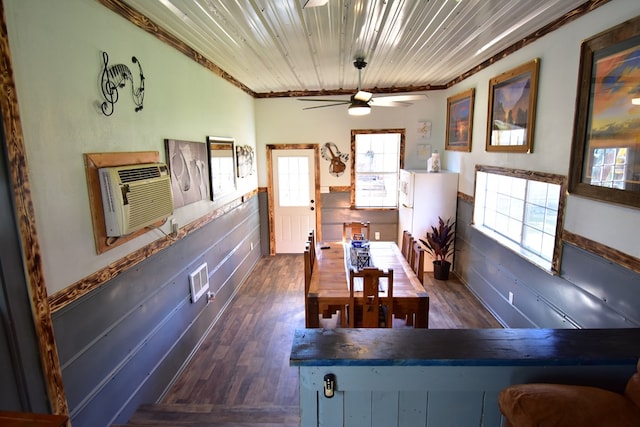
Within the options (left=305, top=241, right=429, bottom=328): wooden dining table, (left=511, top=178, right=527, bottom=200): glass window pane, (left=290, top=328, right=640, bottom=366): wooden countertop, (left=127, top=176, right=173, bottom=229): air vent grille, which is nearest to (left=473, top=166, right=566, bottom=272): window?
(left=511, top=178, right=527, bottom=200): glass window pane

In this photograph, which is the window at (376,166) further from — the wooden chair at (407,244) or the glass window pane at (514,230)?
the glass window pane at (514,230)

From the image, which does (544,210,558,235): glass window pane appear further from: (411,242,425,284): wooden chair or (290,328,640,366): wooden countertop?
(290,328,640,366): wooden countertop

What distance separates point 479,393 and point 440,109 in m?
5.15

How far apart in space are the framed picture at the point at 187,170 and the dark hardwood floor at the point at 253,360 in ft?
4.86

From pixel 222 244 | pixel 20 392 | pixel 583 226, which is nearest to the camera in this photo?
pixel 20 392

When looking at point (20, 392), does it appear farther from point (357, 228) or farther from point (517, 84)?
point (517, 84)

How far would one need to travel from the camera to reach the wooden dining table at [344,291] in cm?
278

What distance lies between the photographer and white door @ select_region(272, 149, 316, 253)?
6.05m

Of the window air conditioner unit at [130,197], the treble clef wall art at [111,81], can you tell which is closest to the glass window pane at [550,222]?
the window air conditioner unit at [130,197]

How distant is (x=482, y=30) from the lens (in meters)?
2.85

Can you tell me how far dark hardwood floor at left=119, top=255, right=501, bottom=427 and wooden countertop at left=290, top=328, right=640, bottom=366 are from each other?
1087mm

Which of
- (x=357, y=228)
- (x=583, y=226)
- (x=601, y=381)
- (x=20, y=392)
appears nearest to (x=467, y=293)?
(x=357, y=228)

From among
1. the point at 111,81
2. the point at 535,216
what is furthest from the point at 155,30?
the point at 535,216

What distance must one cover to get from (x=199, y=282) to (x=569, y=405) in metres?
3.04
